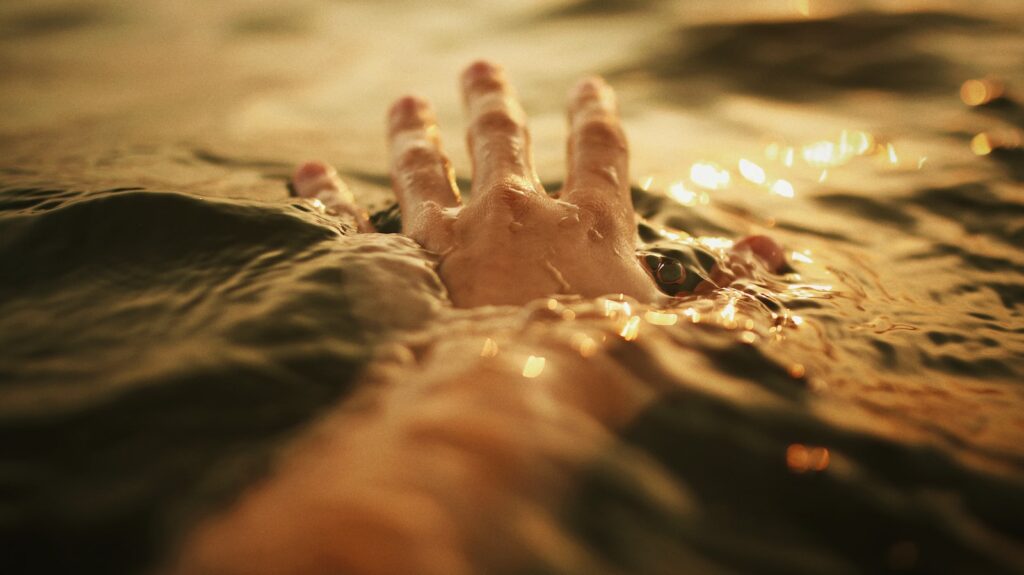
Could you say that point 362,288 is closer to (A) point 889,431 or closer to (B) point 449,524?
(B) point 449,524

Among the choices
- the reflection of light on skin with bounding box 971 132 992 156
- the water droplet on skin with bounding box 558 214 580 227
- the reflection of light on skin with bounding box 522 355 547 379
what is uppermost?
the reflection of light on skin with bounding box 971 132 992 156

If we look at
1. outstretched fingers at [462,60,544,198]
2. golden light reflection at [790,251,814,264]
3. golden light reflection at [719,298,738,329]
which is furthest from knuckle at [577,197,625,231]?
golden light reflection at [790,251,814,264]

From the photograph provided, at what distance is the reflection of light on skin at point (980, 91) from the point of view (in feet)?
12.9

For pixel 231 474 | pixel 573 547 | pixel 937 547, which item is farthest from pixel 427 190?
pixel 937 547

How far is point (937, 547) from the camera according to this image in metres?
1.21

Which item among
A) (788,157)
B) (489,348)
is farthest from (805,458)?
(788,157)

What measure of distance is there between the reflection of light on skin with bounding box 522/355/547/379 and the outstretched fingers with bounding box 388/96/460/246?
0.67 m

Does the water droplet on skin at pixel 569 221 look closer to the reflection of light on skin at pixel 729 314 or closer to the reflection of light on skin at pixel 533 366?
the reflection of light on skin at pixel 729 314

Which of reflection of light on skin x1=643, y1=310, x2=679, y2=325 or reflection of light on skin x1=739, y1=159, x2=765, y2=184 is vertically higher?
reflection of light on skin x1=739, y1=159, x2=765, y2=184

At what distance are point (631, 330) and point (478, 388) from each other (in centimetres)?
43

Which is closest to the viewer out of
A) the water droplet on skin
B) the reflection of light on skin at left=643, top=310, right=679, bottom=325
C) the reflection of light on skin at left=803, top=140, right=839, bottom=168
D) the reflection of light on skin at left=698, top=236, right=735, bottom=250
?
the reflection of light on skin at left=643, top=310, right=679, bottom=325

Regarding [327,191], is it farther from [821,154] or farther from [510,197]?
[821,154]

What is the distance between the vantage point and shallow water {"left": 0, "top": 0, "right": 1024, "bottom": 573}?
3.73 feet

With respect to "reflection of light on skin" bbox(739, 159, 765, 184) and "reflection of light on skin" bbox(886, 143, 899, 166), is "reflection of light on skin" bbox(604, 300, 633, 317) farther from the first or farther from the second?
"reflection of light on skin" bbox(886, 143, 899, 166)
